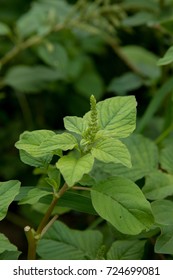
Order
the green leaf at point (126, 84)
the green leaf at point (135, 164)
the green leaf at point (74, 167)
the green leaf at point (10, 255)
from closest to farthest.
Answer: the green leaf at point (74, 167)
the green leaf at point (10, 255)
the green leaf at point (135, 164)
the green leaf at point (126, 84)

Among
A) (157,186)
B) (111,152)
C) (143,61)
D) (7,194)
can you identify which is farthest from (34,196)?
(143,61)

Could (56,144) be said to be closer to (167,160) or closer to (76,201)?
(76,201)

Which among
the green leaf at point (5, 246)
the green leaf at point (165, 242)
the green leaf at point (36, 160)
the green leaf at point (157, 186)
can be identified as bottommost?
the green leaf at point (165, 242)

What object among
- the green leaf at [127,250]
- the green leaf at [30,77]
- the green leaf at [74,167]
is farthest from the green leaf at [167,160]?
the green leaf at [30,77]

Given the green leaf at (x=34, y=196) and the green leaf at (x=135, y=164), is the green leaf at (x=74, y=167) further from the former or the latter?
Answer: the green leaf at (x=135, y=164)

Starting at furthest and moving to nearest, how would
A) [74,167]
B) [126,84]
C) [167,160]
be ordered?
1. [126,84]
2. [167,160]
3. [74,167]

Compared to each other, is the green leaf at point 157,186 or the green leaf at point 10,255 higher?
the green leaf at point 10,255

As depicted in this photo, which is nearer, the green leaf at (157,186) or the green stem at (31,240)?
the green stem at (31,240)
